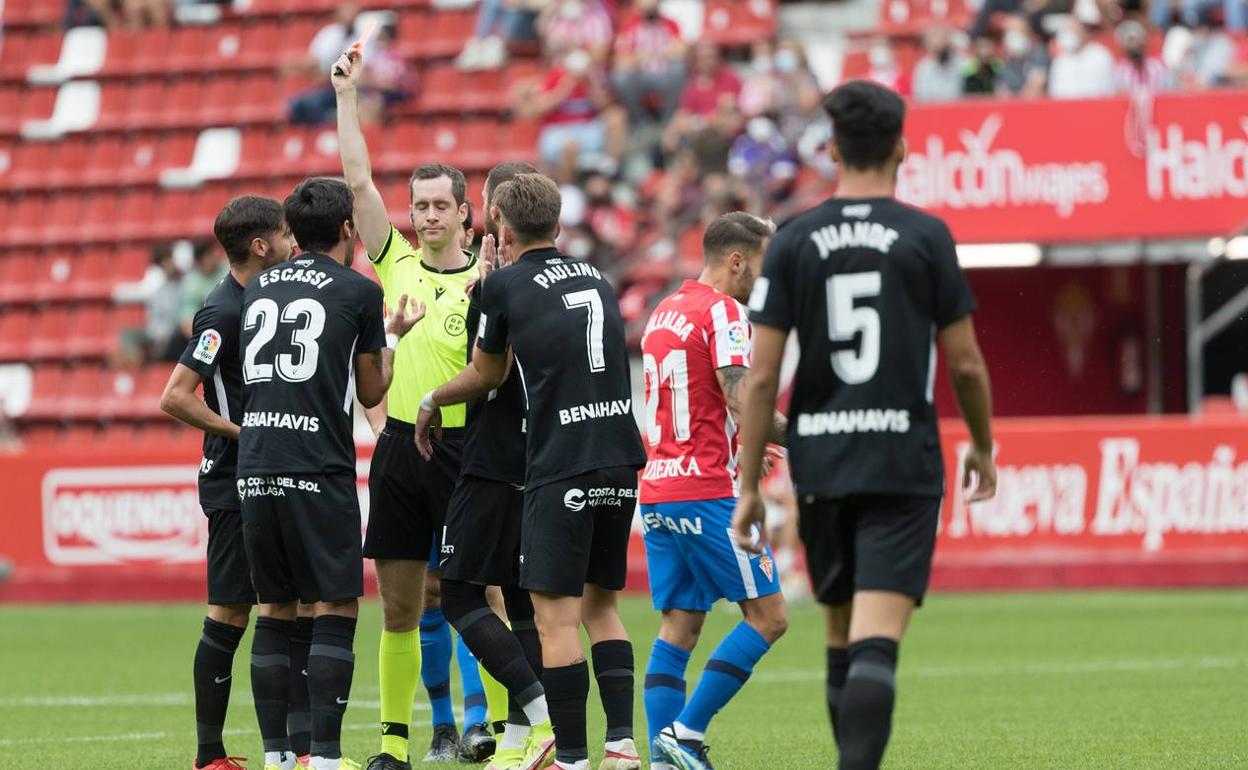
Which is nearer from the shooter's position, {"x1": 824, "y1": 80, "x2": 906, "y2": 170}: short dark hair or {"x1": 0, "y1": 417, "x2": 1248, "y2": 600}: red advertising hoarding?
{"x1": 824, "y1": 80, "x2": 906, "y2": 170}: short dark hair

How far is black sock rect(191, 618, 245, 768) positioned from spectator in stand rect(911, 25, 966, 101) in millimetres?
A: 14234

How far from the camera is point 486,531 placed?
328 inches

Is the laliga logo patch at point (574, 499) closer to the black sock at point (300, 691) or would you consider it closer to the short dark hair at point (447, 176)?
the black sock at point (300, 691)

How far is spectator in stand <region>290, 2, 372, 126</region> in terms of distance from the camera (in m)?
26.4

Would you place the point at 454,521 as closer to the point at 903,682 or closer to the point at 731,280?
the point at 731,280

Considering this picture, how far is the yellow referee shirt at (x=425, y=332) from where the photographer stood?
8.91 metres

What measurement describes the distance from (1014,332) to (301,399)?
15.6 meters

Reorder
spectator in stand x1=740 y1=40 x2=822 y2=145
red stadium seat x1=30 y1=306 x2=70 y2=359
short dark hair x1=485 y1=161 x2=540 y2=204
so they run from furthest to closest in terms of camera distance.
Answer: red stadium seat x1=30 y1=306 x2=70 y2=359 → spectator in stand x1=740 y1=40 x2=822 y2=145 → short dark hair x1=485 y1=161 x2=540 y2=204

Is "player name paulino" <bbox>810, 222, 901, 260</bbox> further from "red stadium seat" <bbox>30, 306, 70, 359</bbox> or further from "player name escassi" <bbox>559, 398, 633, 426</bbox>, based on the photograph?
"red stadium seat" <bbox>30, 306, 70, 359</bbox>

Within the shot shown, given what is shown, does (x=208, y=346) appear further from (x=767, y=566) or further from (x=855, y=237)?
(x=855, y=237)

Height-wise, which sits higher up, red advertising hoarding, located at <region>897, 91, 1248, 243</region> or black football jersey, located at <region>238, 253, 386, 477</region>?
red advertising hoarding, located at <region>897, 91, 1248, 243</region>

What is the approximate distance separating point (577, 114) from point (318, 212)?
16.5 meters

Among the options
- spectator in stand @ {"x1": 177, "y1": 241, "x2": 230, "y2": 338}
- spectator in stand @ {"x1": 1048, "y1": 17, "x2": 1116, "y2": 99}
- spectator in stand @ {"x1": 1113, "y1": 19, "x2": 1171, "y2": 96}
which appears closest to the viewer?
spectator in stand @ {"x1": 1113, "y1": 19, "x2": 1171, "y2": 96}

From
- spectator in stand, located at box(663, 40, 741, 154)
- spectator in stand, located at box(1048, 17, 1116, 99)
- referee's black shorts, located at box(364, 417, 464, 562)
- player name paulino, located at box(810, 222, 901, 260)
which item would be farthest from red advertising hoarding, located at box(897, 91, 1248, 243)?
player name paulino, located at box(810, 222, 901, 260)
